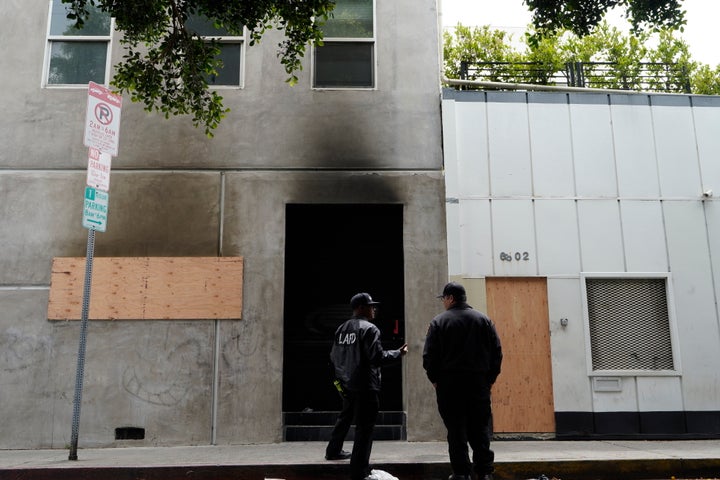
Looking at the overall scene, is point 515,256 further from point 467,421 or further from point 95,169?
point 95,169

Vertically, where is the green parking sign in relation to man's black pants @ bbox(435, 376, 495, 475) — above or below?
above

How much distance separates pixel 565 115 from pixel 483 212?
2187 mm

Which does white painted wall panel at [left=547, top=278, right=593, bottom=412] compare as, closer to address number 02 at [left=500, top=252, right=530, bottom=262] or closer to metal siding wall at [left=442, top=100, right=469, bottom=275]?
address number 02 at [left=500, top=252, right=530, bottom=262]

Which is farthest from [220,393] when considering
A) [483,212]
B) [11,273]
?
[483,212]

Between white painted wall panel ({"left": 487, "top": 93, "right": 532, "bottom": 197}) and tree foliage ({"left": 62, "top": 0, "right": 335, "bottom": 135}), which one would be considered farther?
white painted wall panel ({"left": 487, "top": 93, "right": 532, "bottom": 197})

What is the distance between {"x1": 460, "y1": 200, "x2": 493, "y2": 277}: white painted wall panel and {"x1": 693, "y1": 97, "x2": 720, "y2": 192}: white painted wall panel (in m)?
3.68

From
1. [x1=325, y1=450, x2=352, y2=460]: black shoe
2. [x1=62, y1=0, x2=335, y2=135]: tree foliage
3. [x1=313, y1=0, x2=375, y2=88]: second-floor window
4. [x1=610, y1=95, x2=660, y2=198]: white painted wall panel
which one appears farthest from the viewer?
[x1=313, y1=0, x2=375, y2=88]: second-floor window

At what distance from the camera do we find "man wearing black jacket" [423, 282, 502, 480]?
5.47m

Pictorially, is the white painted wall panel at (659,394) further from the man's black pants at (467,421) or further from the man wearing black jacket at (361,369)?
the man wearing black jacket at (361,369)

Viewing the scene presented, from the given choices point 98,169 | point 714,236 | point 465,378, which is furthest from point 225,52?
point 714,236

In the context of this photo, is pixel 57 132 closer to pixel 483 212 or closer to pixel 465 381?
pixel 483 212

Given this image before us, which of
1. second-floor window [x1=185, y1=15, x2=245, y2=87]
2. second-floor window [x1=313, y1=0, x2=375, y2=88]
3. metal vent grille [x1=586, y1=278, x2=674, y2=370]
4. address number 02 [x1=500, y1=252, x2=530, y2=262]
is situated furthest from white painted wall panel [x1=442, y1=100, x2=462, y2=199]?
second-floor window [x1=185, y1=15, x2=245, y2=87]

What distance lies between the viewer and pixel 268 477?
6.03 metres

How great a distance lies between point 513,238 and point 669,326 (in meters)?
2.79
